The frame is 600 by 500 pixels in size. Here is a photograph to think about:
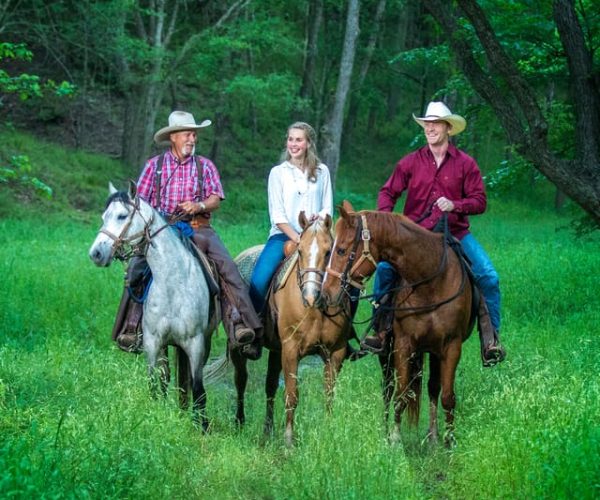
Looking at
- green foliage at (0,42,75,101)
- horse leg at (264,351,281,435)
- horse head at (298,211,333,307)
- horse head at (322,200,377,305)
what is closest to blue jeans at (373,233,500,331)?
horse head at (298,211,333,307)

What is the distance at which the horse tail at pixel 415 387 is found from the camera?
8693mm

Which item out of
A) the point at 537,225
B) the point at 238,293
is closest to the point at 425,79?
the point at 537,225

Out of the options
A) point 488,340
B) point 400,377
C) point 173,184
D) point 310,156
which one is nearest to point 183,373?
point 173,184

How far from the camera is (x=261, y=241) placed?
22.0m

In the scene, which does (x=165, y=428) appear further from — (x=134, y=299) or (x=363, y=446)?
(x=134, y=299)

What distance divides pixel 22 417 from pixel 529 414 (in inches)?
147

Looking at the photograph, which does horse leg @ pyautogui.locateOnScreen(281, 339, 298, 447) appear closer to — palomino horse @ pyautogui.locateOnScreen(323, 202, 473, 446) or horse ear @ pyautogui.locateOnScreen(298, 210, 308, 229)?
palomino horse @ pyautogui.locateOnScreen(323, 202, 473, 446)

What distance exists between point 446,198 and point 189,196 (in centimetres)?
246

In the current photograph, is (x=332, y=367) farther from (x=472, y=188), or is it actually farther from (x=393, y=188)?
(x=472, y=188)

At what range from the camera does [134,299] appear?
911cm

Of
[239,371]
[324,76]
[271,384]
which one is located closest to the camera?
[271,384]

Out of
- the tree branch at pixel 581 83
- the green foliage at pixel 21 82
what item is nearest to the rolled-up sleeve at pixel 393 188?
the green foliage at pixel 21 82

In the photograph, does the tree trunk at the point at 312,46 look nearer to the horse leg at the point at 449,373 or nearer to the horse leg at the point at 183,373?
Result: the horse leg at the point at 183,373

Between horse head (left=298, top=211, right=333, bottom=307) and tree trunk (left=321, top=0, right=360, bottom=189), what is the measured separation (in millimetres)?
18510
